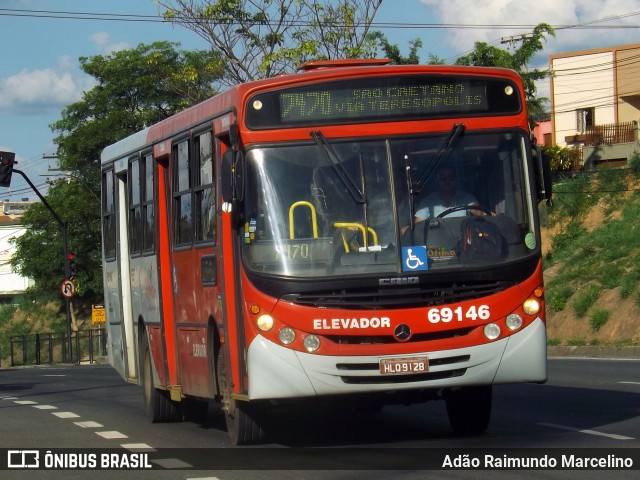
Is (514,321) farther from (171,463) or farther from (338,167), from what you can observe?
(171,463)

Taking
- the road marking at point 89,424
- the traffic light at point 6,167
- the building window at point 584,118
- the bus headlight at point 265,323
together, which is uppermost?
the building window at point 584,118

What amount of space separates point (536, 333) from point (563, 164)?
39.4 m

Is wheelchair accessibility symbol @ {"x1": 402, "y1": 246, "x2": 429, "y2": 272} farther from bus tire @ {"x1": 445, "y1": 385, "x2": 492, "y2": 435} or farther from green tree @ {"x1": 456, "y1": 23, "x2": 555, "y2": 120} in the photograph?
green tree @ {"x1": 456, "y1": 23, "x2": 555, "y2": 120}

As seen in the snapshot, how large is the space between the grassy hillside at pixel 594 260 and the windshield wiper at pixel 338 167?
20209mm

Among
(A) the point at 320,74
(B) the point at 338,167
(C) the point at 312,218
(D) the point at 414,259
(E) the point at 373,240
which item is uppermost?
(A) the point at 320,74

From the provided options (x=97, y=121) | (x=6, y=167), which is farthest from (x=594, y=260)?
(x=97, y=121)

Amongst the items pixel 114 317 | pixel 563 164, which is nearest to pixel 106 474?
pixel 114 317

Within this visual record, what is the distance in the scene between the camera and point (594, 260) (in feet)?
124

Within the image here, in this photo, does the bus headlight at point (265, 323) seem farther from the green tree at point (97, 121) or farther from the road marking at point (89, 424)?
the green tree at point (97, 121)

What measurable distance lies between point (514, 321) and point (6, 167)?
3384 cm

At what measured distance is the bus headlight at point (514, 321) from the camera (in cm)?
1037

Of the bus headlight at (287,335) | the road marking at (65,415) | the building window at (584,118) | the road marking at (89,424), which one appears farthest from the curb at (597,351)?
the building window at (584,118)

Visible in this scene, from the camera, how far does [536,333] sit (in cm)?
1049

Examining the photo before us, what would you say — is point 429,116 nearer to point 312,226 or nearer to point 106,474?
point 312,226
